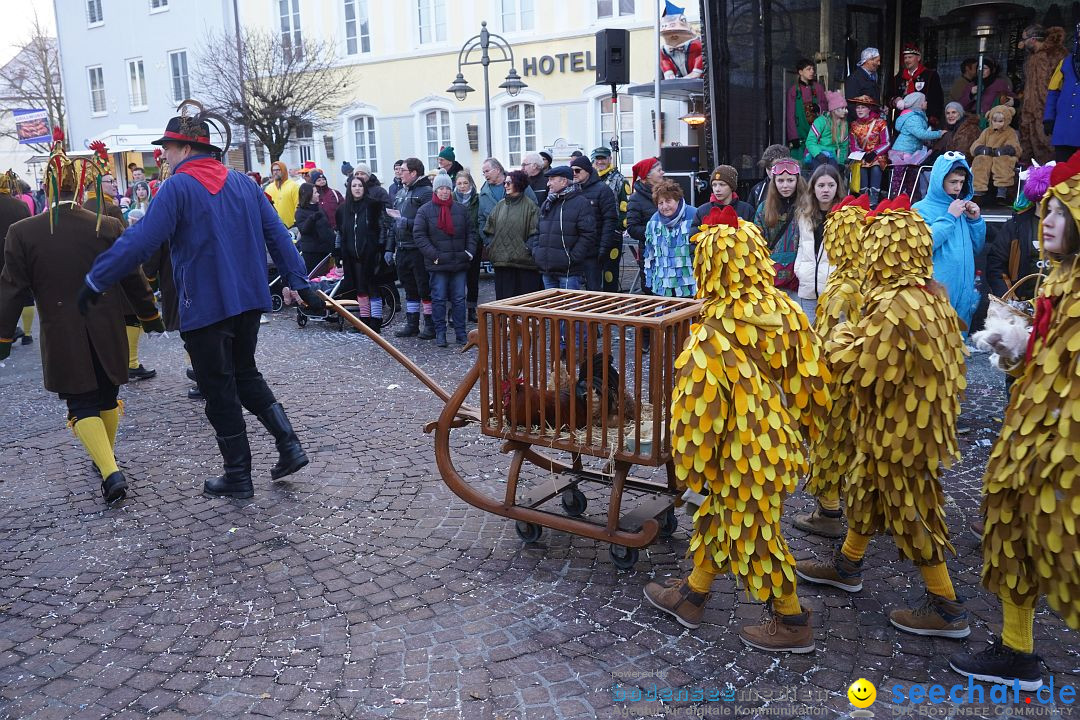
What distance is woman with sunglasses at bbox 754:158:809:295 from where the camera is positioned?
6.00 metres

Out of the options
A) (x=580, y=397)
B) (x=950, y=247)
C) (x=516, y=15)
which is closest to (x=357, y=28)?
(x=516, y=15)

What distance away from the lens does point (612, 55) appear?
38.7 ft

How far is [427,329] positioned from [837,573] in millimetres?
6673

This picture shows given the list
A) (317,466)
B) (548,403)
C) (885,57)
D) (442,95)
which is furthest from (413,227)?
(442,95)

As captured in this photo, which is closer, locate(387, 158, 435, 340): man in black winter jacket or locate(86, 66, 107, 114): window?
locate(387, 158, 435, 340): man in black winter jacket

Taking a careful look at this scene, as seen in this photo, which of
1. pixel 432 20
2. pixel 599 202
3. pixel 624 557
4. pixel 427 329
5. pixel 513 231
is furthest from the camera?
pixel 432 20

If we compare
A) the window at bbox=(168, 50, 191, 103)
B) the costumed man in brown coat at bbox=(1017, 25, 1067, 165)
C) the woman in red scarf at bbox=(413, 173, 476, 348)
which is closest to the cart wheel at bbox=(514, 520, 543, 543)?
the woman in red scarf at bbox=(413, 173, 476, 348)

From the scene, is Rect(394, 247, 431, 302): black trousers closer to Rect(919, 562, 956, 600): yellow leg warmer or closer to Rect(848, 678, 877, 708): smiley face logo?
Rect(919, 562, 956, 600): yellow leg warmer

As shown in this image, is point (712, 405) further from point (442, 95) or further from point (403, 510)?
point (442, 95)

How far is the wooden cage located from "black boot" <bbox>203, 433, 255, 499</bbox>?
1829mm

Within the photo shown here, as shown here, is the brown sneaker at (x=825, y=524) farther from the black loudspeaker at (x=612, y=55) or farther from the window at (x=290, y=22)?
the window at (x=290, y=22)

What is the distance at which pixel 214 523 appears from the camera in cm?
477

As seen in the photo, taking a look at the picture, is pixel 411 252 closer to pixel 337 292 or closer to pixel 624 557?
pixel 337 292

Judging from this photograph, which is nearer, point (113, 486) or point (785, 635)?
point (785, 635)
